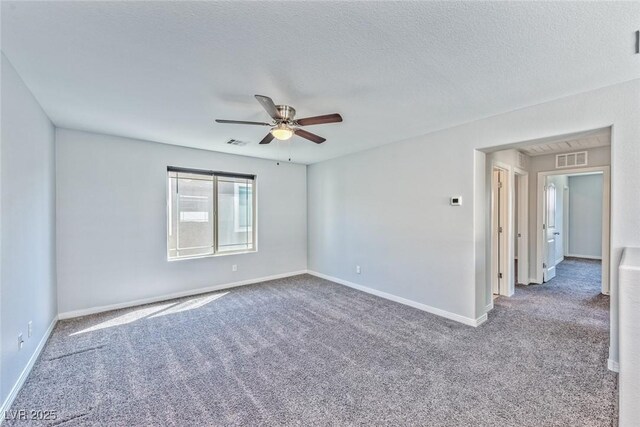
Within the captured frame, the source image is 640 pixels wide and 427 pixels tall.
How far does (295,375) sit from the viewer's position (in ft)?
7.77

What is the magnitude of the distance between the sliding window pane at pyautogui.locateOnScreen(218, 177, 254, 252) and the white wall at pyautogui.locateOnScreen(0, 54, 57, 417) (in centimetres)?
234

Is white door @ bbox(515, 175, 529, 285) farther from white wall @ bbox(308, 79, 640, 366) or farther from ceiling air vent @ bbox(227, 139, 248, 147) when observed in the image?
ceiling air vent @ bbox(227, 139, 248, 147)

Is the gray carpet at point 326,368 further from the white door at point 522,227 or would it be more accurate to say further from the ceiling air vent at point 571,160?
the ceiling air vent at point 571,160

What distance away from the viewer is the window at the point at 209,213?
15.1ft

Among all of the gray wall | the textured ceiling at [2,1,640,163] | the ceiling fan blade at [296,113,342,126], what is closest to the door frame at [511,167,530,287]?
the textured ceiling at [2,1,640,163]

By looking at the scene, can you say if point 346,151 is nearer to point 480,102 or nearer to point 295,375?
point 480,102

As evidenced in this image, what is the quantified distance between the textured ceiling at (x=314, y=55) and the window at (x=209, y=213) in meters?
1.72

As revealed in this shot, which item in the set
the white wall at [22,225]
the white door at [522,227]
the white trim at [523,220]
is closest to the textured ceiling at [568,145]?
the white trim at [523,220]

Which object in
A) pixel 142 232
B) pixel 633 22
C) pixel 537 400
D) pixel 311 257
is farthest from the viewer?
pixel 311 257

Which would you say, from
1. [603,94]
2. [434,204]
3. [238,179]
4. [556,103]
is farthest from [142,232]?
[603,94]

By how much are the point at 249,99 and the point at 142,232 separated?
2882 mm

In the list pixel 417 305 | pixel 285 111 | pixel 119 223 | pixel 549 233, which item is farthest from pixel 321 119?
pixel 549 233

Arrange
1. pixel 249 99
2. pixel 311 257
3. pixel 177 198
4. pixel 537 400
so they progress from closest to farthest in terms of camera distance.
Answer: pixel 537 400 → pixel 249 99 → pixel 177 198 → pixel 311 257

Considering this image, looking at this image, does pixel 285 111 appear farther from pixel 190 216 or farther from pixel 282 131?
pixel 190 216
